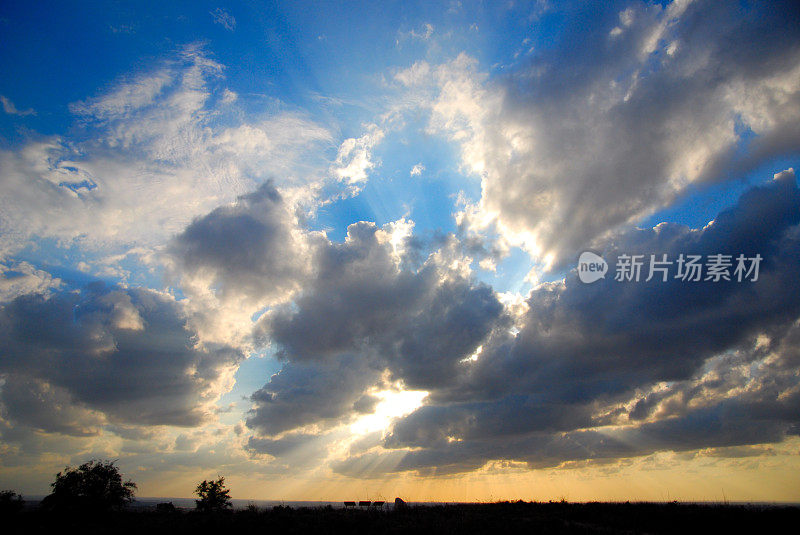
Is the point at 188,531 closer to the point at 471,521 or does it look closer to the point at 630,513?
the point at 471,521

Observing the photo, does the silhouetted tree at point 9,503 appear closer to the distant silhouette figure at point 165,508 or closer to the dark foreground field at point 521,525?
the dark foreground field at point 521,525

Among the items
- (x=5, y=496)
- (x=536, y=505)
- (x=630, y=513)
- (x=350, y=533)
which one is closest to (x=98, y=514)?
(x=5, y=496)

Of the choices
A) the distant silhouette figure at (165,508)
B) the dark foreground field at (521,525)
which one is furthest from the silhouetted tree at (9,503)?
the distant silhouette figure at (165,508)

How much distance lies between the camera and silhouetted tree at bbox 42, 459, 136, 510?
61312 millimetres

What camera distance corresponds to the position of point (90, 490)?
63.3 meters

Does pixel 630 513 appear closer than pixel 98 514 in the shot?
Yes

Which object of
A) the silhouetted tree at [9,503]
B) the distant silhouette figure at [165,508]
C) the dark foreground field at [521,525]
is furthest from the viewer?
the distant silhouette figure at [165,508]

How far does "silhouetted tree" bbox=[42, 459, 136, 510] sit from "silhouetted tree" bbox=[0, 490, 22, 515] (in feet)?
29.8

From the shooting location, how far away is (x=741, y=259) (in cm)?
3628

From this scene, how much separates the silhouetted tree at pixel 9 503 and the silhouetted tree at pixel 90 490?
9.09m

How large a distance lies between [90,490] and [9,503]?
15.1 meters

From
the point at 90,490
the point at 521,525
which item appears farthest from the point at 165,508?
the point at 521,525

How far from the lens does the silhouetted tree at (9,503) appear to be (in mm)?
47831

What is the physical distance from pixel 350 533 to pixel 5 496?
58.2 m
